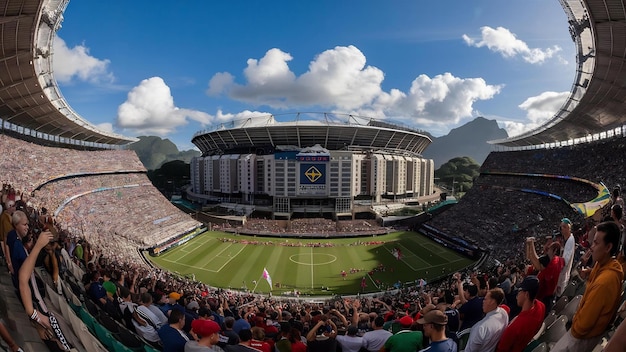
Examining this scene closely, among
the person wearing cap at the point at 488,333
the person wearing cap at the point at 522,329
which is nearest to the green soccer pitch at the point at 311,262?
the person wearing cap at the point at 488,333

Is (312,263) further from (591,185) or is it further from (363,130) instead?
(363,130)

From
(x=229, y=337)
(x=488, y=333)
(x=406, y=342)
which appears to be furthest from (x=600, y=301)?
(x=229, y=337)

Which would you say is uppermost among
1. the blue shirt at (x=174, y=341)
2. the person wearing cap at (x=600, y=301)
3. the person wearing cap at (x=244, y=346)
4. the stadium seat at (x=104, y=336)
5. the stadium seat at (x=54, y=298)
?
the person wearing cap at (x=600, y=301)

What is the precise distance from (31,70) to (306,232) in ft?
117

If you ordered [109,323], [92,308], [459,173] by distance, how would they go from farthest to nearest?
[459,173] < [92,308] < [109,323]

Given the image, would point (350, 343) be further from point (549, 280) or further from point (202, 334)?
point (549, 280)

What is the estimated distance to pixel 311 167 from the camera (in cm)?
5384

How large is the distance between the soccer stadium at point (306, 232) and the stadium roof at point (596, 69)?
165mm

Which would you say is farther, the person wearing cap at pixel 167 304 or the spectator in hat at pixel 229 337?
the person wearing cap at pixel 167 304

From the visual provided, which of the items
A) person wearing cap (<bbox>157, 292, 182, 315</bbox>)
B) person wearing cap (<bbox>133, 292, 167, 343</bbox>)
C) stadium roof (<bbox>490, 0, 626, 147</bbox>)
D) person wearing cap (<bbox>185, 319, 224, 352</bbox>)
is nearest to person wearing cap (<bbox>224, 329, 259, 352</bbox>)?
person wearing cap (<bbox>185, 319, 224, 352</bbox>)

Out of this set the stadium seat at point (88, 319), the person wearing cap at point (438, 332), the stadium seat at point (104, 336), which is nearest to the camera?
the person wearing cap at point (438, 332)

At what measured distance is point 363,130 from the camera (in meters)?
61.4

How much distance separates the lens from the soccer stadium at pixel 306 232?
455 cm

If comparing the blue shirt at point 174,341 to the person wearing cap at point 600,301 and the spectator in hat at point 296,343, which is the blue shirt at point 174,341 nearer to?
the spectator in hat at point 296,343
